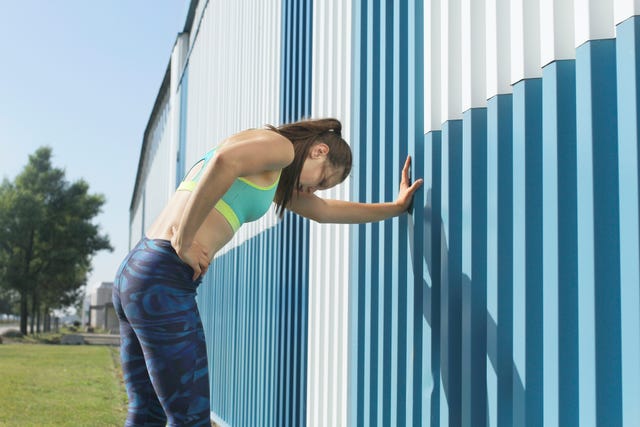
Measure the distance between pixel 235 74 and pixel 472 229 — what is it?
5255 mm

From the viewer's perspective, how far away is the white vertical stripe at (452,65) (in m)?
2.65

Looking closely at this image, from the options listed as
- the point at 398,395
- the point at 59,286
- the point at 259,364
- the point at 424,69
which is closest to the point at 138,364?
the point at 398,395

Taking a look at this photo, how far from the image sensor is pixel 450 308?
8.49 feet

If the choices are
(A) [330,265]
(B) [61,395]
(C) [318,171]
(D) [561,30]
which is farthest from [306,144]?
(B) [61,395]

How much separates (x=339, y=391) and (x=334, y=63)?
1.68 m

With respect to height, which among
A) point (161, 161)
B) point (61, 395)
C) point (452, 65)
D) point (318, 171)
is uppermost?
point (161, 161)

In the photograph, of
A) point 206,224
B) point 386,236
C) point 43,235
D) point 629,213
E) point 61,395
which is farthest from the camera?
point 43,235

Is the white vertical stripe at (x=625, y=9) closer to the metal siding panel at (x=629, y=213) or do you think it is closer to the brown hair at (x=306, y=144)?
the metal siding panel at (x=629, y=213)

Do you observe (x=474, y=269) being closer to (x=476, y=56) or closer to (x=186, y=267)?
(x=476, y=56)

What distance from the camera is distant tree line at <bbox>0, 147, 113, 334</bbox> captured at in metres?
44.7

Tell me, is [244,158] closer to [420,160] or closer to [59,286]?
[420,160]

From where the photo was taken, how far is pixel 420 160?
2.98 m

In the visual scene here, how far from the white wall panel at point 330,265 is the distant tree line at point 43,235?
4292 cm

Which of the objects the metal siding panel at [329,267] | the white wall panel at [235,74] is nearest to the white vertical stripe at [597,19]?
the metal siding panel at [329,267]
